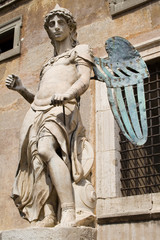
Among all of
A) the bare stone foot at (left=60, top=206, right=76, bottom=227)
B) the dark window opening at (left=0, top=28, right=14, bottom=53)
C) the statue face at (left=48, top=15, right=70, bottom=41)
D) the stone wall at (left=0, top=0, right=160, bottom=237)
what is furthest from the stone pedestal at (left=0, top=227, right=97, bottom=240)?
the dark window opening at (left=0, top=28, right=14, bottom=53)

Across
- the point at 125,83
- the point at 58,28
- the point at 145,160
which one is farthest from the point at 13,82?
the point at 145,160

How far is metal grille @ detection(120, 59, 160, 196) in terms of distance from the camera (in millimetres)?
5354

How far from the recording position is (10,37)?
814 centimetres

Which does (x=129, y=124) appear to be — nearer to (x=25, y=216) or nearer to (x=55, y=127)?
(x=55, y=127)

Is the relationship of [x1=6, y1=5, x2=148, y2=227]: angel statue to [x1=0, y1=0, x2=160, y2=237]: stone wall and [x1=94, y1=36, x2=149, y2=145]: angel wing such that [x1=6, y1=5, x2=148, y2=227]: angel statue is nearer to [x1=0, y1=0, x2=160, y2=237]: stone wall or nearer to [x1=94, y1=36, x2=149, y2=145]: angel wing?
[x1=94, y1=36, x2=149, y2=145]: angel wing

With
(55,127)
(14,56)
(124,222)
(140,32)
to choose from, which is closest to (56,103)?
(55,127)

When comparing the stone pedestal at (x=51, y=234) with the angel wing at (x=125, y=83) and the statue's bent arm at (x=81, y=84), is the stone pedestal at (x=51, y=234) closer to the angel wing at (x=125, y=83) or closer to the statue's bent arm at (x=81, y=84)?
the angel wing at (x=125, y=83)

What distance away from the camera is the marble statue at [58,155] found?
A: 329cm

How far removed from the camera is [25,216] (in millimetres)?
3514

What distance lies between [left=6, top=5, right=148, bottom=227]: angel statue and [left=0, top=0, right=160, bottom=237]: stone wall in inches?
68.1

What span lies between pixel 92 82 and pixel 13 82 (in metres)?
2.33

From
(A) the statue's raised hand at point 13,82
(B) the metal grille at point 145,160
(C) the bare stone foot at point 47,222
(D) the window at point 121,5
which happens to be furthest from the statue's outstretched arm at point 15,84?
(D) the window at point 121,5

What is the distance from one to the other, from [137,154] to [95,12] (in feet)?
8.90

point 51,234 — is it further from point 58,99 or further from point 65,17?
point 65,17
